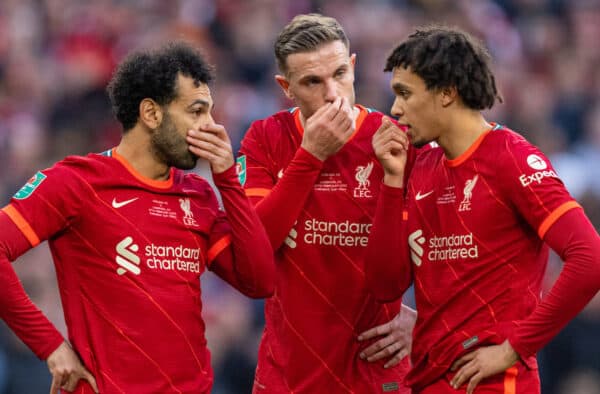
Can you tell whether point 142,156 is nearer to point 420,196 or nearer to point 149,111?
point 149,111

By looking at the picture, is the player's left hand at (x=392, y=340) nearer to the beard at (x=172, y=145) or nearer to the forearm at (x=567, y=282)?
the forearm at (x=567, y=282)

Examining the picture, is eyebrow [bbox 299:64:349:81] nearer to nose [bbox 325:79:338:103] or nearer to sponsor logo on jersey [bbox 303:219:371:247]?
nose [bbox 325:79:338:103]

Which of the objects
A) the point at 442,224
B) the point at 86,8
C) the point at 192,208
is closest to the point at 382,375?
the point at 442,224

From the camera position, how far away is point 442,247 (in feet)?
16.3

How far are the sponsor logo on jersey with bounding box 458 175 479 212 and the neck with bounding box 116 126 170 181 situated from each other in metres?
1.27

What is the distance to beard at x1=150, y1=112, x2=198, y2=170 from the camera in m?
5.02

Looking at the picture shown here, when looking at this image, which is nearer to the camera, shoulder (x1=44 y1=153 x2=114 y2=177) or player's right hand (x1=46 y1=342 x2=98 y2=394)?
player's right hand (x1=46 y1=342 x2=98 y2=394)

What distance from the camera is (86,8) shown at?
11984 millimetres

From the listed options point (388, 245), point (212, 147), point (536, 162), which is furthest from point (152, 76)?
point (536, 162)

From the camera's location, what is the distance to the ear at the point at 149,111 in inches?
199

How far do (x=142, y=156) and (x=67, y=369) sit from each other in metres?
0.95

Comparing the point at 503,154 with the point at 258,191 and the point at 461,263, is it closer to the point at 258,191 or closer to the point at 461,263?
the point at 461,263

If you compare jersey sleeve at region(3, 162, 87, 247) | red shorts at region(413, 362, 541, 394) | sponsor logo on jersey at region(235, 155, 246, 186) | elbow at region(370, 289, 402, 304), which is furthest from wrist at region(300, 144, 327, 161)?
red shorts at region(413, 362, 541, 394)

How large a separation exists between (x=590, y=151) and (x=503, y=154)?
5.71 m
